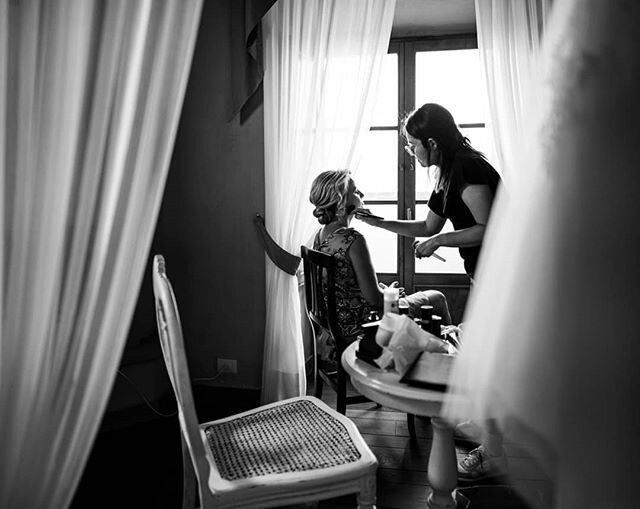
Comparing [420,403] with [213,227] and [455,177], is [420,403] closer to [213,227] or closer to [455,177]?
[455,177]

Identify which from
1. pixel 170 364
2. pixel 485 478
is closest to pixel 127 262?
pixel 170 364

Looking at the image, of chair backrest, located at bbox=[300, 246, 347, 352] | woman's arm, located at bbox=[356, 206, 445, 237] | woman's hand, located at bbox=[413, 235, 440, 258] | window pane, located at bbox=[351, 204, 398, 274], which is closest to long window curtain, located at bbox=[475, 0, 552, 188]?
woman's arm, located at bbox=[356, 206, 445, 237]

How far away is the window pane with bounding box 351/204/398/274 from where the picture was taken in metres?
3.39

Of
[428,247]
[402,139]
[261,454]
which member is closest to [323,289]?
[428,247]

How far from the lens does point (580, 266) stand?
65cm

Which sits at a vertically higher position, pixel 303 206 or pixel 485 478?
pixel 303 206

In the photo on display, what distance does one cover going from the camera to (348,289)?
93.4 inches

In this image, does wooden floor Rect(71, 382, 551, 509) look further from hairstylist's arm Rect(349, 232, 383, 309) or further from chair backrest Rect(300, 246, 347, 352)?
hairstylist's arm Rect(349, 232, 383, 309)

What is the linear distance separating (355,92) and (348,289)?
98 cm

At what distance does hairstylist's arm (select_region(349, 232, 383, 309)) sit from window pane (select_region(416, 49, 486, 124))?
1.33 m

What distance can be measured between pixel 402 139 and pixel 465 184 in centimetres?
116

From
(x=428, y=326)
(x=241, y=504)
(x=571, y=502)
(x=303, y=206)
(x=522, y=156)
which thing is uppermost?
(x=303, y=206)

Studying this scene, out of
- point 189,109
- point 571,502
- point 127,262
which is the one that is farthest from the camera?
point 189,109

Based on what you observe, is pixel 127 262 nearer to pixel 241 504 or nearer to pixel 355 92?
pixel 241 504
